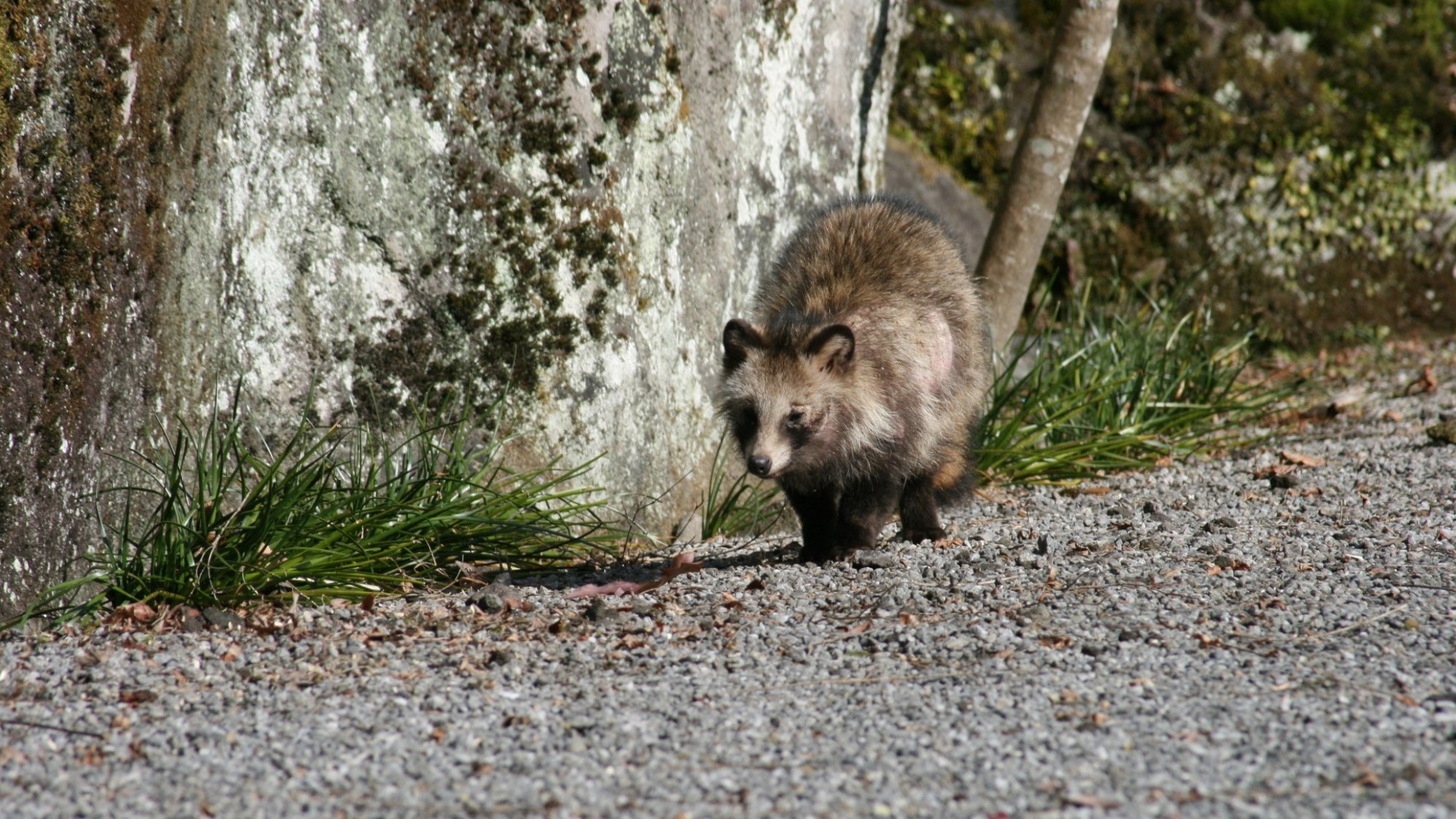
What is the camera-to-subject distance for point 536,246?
17.6ft

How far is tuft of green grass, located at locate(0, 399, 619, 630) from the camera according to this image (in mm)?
4293

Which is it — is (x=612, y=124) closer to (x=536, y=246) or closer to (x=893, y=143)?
(x=536, y=246)

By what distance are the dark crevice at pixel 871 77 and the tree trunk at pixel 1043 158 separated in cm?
99

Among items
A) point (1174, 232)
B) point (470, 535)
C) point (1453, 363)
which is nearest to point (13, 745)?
point (470, 535)

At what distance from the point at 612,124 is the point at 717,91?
62cm

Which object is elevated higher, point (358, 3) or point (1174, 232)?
point (358, 3)

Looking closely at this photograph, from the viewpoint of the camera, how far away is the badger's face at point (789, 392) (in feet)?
16.4

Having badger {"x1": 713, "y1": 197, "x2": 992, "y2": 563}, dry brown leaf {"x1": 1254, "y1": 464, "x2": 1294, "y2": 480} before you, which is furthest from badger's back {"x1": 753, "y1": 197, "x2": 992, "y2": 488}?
dry brown leaf {"x1": 1254, "y1": 464, "x2": 1294, "y2": 480}

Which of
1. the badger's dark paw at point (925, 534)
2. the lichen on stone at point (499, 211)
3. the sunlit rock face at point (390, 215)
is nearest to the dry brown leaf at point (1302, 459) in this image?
the badger's dark paw at point (925, 534)

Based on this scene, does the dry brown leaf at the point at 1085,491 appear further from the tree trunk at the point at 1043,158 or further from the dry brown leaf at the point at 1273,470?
the tree trunk at the point at 1043,158

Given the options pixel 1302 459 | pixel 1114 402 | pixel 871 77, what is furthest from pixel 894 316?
pixel 1302 459

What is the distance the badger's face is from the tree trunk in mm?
2257

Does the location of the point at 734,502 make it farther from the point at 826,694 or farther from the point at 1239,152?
the point at 1239,152

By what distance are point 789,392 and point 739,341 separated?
304 millimetres
